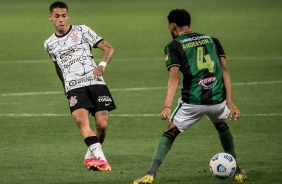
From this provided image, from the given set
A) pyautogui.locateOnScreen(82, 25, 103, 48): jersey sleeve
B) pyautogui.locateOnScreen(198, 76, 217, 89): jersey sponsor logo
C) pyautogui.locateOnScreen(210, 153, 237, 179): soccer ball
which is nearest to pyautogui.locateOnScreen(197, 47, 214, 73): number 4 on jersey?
pyautogui.locateOnScreen(198, 76, 217, 89): jersey sponsor logo

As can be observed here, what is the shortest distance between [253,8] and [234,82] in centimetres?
2435

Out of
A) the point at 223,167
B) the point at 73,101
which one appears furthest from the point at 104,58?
the point at 223,167

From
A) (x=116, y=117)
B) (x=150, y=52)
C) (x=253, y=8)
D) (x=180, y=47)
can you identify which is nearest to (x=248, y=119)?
(x=116, y=117)

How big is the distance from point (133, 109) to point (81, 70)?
5.48m

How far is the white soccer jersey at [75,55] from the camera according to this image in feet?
42.4

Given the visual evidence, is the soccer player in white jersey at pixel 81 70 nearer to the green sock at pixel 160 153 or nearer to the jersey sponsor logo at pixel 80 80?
the jersey sponsor logo at pixel 80 80

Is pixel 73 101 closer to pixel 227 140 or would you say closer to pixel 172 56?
pixel 172 56

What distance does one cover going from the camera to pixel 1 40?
33.2 meters

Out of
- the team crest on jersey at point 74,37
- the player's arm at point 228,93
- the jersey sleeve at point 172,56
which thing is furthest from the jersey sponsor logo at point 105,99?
the player's arm at point 228,93

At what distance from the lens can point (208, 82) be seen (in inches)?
462

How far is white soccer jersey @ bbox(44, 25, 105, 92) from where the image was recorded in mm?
12930

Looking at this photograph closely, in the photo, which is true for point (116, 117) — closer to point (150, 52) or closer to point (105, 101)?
point (105, 101)

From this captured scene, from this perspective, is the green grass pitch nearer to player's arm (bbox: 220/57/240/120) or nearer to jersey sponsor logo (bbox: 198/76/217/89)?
player's arm (bbox: 220/57/240/120)

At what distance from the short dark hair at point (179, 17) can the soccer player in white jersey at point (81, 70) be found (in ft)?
4.81
